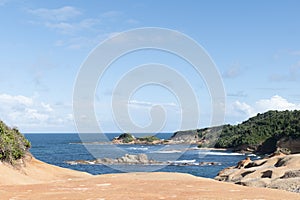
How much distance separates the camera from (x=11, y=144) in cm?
3150

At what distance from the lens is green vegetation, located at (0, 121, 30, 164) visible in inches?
1173

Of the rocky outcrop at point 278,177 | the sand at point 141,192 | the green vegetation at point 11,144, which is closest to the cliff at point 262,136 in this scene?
the rocky outcrop at point 278,177

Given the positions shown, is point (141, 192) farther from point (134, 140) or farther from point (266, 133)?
point (134, 140)

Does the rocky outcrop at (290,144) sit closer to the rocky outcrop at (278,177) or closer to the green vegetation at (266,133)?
the green vegetation at (266,133)

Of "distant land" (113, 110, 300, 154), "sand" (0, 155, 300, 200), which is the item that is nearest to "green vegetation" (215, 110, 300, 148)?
"distant land" (113, 110, 300, 154)

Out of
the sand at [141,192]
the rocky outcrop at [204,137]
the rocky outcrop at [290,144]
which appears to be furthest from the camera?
the rocky outcrop at [204,137]

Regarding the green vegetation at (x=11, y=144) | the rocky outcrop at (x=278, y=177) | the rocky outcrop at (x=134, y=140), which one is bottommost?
the rocky outcrop at (x=278, y=177)

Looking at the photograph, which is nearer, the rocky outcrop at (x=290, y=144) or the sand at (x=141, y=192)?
the sand at (x=141, y=192)

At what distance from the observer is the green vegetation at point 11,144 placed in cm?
2981

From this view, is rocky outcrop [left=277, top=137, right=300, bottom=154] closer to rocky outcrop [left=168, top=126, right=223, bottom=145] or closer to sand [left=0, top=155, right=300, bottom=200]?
rocky outcrop [left=168, top=126, right=223, bottom=145]

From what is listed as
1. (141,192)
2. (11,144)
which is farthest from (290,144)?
(141,192)

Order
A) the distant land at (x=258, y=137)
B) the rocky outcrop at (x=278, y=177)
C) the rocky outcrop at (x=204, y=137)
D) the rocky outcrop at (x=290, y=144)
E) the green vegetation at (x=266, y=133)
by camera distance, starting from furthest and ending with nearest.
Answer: the rocky outcrop at (x=204, y=137) → the green vegetation at (x=266, y=133) → the distant land at (x=258, y=137) → the rocky outcrop at (x=290, y=144) → the rocky outcrop at (x=278, y=177)

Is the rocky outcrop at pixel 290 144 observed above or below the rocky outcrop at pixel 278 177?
above

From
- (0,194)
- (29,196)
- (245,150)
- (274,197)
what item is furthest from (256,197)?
(245,150)
